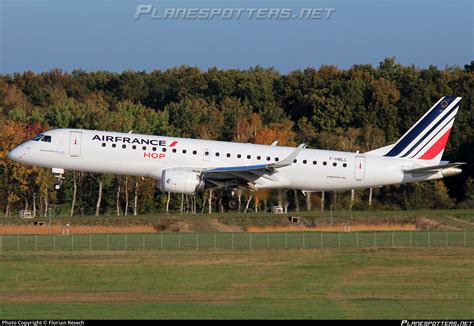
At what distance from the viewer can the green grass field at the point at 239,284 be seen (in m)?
34.8

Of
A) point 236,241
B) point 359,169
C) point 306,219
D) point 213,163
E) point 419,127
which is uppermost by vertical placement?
point 419,127

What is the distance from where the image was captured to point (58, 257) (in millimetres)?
48531

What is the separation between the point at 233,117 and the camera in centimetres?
11575

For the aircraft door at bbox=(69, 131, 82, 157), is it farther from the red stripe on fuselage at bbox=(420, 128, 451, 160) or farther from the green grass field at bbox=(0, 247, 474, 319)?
the red stripe on fuselage at bbox=(420, 128, 451, 160)

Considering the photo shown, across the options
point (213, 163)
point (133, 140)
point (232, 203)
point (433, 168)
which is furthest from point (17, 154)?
point (433, 168)

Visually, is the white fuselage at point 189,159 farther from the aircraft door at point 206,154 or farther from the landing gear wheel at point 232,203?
the landing gear wheel at point 232,203

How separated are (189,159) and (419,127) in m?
14.0

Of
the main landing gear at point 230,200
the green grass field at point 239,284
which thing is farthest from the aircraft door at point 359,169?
the green grass field at point 239,284

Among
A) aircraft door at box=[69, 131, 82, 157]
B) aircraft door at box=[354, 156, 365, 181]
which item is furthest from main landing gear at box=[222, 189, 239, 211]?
aircraft door at box=[69, 131, 82, 157]

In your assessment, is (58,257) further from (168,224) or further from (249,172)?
(168,224)

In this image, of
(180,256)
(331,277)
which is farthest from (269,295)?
(180,256)

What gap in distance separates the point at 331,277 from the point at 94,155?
17.0m

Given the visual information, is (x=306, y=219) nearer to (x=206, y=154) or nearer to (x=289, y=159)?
(x=206, y=154)

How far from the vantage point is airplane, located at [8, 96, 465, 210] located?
5512 cm
